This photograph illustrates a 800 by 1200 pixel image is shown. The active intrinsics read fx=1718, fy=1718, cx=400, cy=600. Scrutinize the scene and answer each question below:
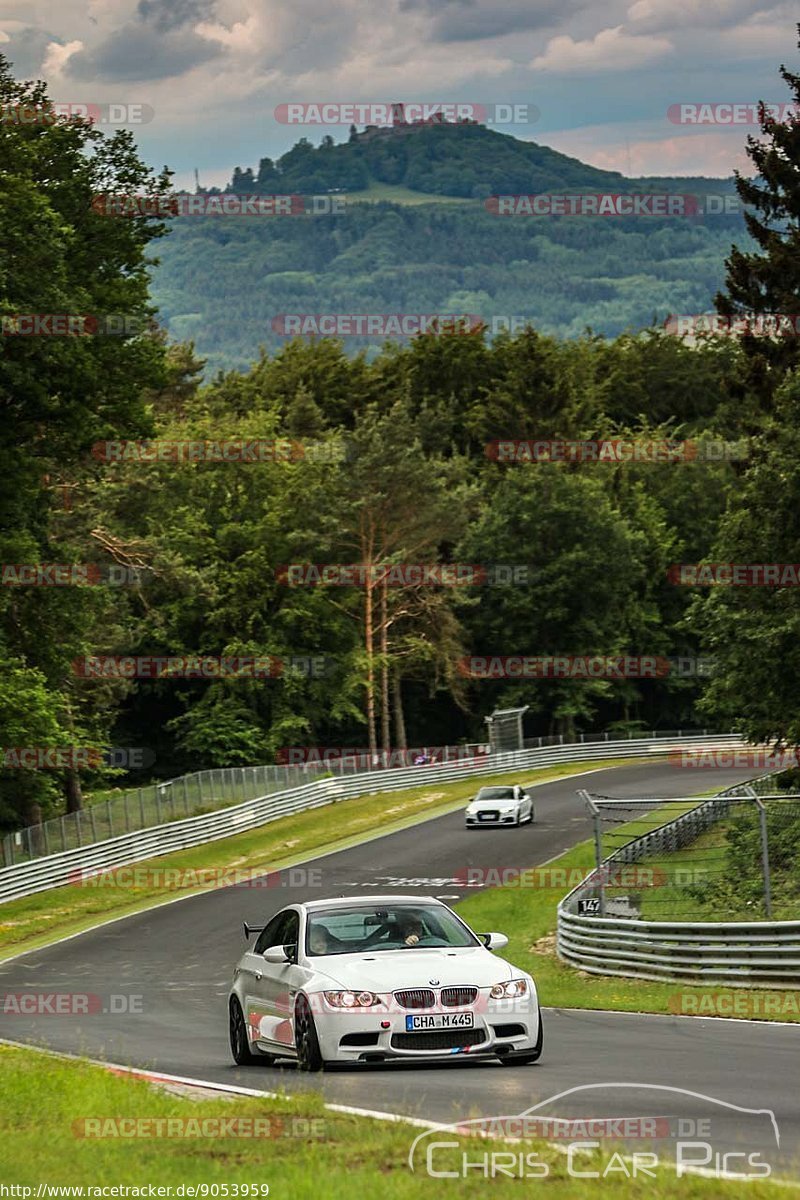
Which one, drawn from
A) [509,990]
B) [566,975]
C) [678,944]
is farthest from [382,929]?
[566,975]

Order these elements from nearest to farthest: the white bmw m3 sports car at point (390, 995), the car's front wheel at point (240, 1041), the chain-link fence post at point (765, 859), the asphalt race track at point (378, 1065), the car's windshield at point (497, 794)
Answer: the asphalt race track at point (378, 1065), the white bmw m3 sports car at point (390, 995), the car's front wheel at point (240, 1041), the chain-link fence post at point (765, 859), the car's windshield at point (497, 794)

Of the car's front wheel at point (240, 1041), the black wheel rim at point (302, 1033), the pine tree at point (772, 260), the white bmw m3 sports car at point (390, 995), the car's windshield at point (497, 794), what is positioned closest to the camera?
the white bmw m3 sports car at point (390, 995)

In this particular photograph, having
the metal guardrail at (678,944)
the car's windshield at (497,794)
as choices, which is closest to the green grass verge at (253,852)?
the car's windshield at (497,794)

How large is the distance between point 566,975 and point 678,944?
3642mm

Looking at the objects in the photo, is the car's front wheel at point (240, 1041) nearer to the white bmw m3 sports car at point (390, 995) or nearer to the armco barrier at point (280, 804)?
the white bmw m3 sports car at point (390, 995)

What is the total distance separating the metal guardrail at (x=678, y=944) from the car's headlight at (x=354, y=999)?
7.59 m

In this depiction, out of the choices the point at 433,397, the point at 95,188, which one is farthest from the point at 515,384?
the point at 95,188

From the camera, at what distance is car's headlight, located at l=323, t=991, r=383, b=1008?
40.9ft

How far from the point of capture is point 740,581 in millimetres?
36188

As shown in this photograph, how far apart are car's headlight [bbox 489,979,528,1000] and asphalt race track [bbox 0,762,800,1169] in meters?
0.54

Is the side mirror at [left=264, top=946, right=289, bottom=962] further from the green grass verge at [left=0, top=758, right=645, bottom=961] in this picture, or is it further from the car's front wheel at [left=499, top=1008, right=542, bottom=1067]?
the green grass verge at [left=0, top=758, right=645, bottom=961]

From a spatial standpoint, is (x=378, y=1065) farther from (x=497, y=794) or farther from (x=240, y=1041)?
(x=497, y=794)

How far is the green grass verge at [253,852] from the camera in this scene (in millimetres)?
38062

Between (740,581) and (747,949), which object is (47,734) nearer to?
(740,581)
